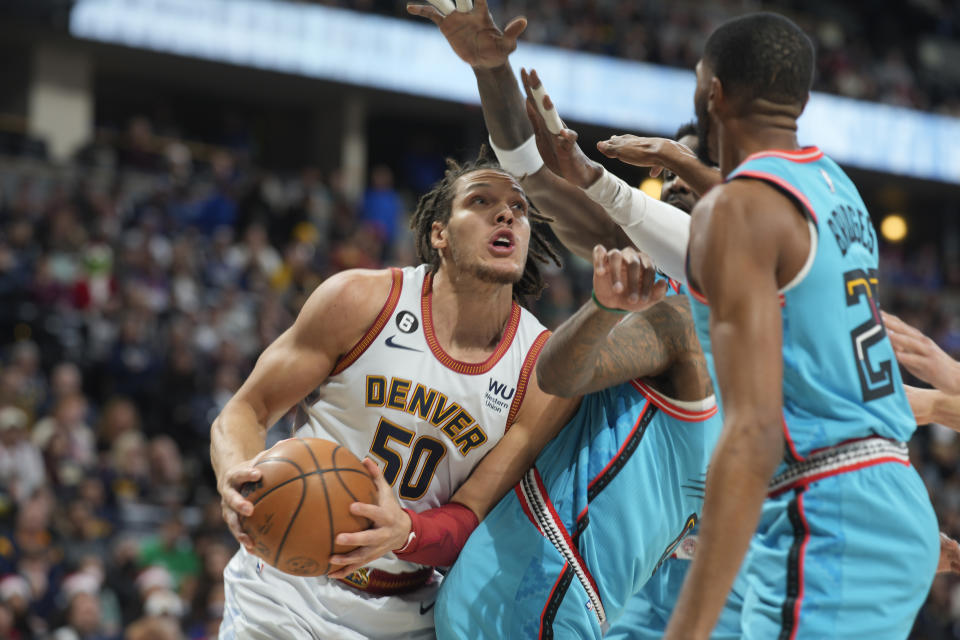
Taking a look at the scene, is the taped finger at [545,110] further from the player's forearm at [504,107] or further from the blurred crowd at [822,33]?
the blurred crowd at [822,33]

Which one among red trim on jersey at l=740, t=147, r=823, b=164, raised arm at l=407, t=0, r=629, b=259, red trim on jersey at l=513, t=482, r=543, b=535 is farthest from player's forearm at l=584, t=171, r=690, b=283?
red trim on jersey at l=513, t=482, r=543, b=535

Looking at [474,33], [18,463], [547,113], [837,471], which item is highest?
[474,33]

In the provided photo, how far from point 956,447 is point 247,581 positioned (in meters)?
13.9

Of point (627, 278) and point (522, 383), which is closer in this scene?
point (627, 278)

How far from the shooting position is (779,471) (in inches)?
101

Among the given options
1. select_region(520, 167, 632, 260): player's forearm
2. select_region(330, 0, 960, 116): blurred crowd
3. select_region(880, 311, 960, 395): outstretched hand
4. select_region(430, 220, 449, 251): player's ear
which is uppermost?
select_region(330, 0, 960, 116): blurred crowd

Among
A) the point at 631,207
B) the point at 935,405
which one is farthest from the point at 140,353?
the point at 935,405

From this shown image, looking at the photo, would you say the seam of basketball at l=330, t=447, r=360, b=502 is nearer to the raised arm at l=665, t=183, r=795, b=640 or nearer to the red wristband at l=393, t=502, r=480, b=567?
the red wristband at l=393, t=502, r=480, b=567

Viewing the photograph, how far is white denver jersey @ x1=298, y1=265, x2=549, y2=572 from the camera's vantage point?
3.87m

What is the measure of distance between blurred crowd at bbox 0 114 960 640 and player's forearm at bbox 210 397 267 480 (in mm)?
3918

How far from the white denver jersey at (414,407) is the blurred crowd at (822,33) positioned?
13.6m

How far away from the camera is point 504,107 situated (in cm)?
369

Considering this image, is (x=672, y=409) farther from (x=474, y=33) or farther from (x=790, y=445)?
(x=474, y=33)

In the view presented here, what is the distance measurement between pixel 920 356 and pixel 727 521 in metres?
1.14
